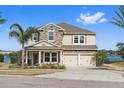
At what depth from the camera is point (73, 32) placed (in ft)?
148

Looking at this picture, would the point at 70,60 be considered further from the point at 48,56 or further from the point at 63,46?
the point at 48,56

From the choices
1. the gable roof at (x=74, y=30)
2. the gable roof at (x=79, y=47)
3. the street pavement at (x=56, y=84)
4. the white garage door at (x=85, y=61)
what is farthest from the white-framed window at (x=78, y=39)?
the street pavement at (x=56, y=84)

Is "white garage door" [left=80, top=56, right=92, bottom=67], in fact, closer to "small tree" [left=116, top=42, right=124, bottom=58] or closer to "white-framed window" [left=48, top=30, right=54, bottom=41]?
"small tree" [left=116, top=42, right=124, bottom=58]

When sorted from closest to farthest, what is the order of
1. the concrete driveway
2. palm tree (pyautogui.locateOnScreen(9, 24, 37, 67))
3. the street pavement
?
the street pavement, the concrete driveway, palm tree (pyautogui.locateOnScreen(9, 24, 37, 67))

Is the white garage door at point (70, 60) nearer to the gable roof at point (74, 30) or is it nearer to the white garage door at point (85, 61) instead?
the white garage door at point (85, 61)

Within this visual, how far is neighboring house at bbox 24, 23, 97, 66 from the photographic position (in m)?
43.2

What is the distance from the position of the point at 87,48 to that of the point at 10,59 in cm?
1490

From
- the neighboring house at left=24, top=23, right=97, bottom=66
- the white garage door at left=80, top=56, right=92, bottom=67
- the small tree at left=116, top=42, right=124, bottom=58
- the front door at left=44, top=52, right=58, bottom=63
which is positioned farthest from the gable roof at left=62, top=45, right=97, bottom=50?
the small tree at left=116, top=42, right=124, bottom=58

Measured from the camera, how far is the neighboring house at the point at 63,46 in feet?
142

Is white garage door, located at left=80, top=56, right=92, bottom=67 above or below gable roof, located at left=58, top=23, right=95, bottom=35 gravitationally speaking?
below

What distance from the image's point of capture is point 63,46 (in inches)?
1767
